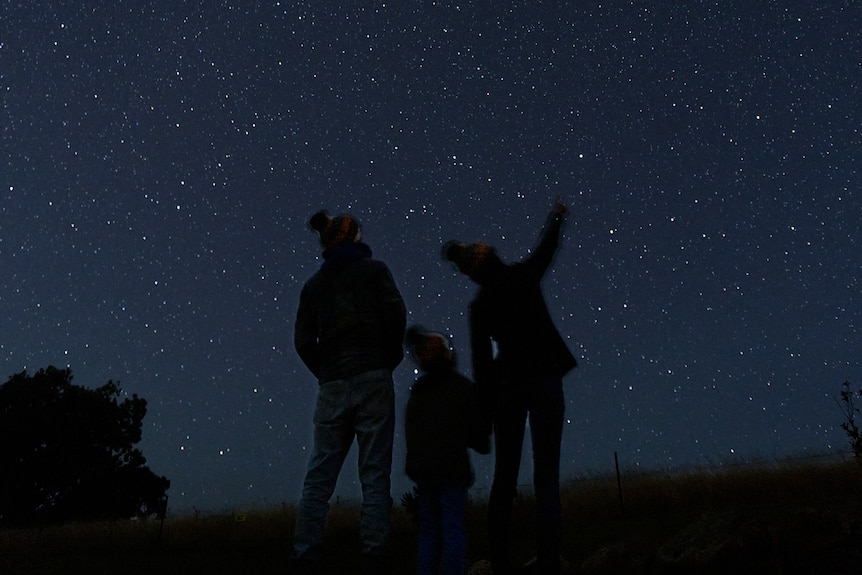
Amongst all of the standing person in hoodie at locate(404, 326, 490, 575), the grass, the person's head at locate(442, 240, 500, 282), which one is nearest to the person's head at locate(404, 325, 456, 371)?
the standing person in hoodie at locate(404, 326, 490, 575)

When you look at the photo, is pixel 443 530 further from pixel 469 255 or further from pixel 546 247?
pixel 546 247

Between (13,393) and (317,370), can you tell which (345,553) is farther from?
(13,393)

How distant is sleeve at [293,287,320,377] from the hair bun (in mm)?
399

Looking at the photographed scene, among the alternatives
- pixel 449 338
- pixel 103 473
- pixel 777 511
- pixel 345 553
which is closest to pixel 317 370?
pixel 449 338

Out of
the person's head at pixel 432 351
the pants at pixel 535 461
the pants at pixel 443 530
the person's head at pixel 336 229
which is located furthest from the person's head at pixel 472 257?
the pants at pixel 443 530

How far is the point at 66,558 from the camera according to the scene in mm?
9008

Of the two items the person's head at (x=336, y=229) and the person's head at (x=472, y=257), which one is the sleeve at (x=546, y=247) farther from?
the person's head at (x=336, y=229)

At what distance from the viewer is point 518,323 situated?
152 inches

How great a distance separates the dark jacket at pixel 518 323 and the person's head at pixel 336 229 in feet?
2.81

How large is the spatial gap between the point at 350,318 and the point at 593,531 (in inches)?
259

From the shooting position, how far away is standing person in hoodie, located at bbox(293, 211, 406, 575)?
3.42 m

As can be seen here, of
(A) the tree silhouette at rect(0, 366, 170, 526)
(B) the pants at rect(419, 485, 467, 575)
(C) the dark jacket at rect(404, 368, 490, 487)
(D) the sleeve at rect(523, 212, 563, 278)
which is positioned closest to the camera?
(B) the pants at rect(419, 485, 467, 575)

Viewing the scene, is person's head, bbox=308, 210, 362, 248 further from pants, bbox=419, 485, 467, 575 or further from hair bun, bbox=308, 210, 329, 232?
pants, bbox=419, 485, 467, 575

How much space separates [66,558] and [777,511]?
29.4ft
